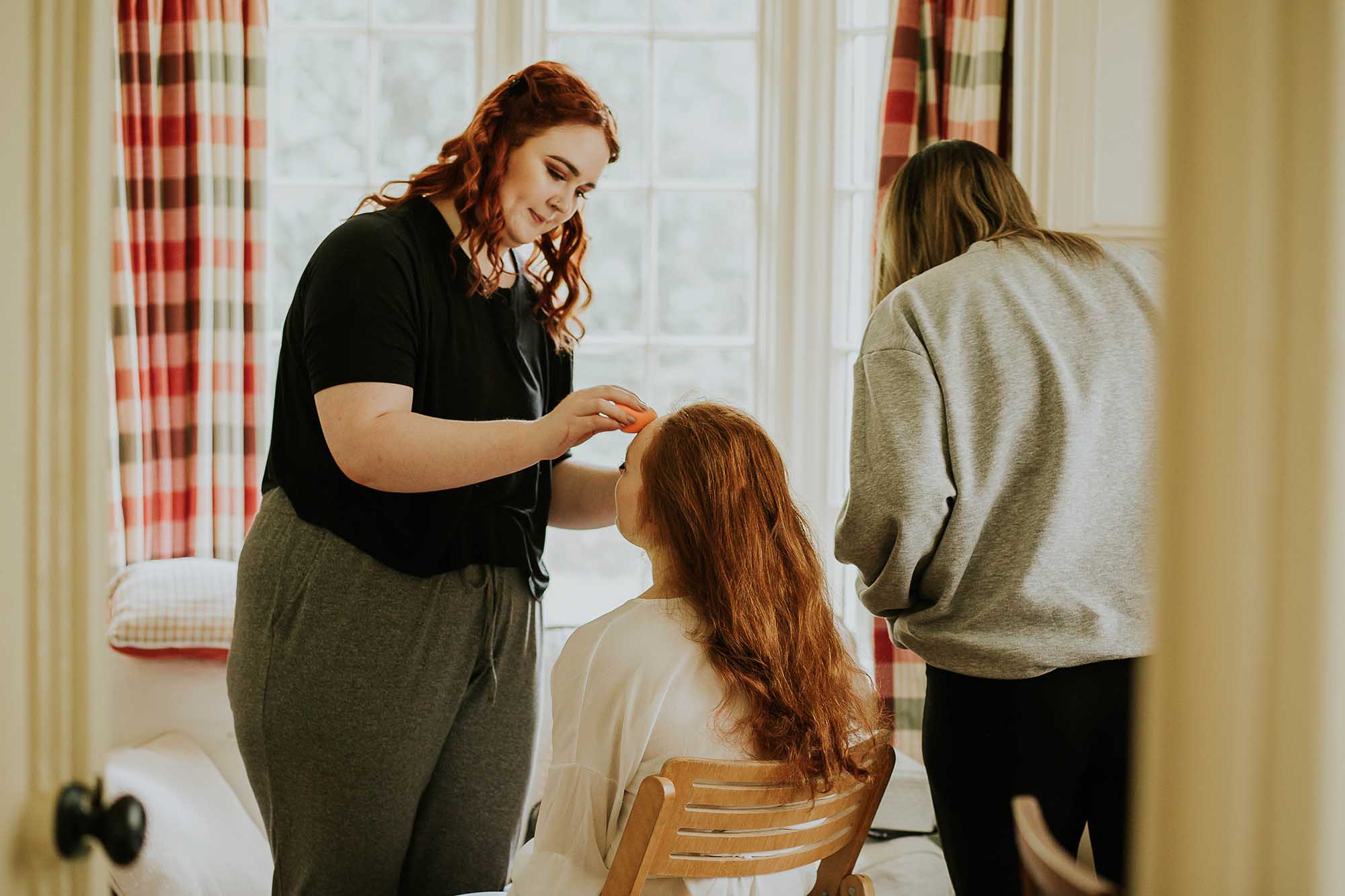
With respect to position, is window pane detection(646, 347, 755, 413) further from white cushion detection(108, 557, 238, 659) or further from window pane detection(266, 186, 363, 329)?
white cushion detection(108, 557, 238, 659)

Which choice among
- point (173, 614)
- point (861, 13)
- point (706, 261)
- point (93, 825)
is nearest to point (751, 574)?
point (93, 825)

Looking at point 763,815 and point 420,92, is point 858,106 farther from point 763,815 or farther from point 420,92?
point 763,815

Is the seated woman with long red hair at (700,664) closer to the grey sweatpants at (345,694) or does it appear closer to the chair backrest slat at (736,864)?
the chair backrest slat at (736,864)

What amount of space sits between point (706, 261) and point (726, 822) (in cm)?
198

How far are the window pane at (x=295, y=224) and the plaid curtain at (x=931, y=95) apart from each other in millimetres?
1420

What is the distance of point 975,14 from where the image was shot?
2.41 meters

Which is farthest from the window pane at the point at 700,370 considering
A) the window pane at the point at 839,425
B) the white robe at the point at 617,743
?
the white robe at the point at 617,743

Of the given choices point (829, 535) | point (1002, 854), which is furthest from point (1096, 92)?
point (1002, 854)

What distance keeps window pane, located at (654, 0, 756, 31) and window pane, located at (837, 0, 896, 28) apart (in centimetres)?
23

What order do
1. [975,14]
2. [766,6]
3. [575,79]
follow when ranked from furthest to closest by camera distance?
[766,6]
[975,14]
[575,79]

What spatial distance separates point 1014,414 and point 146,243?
7.14 ft

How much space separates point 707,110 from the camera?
2.84 m

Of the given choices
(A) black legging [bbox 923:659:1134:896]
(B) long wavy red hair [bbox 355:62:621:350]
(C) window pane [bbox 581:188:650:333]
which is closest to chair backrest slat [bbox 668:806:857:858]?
(A) black legging [bbox 923:659:1134:896]

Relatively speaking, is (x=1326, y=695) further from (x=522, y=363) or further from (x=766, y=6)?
(x=766, y=6)
